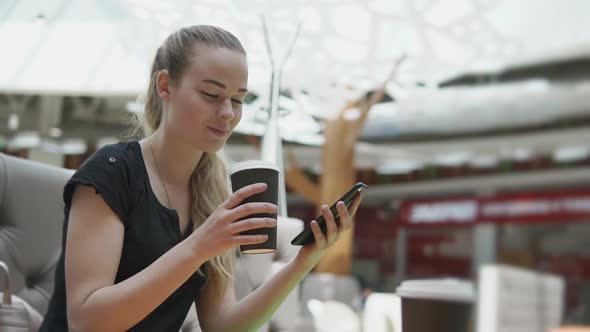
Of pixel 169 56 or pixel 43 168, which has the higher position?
pixel 169 56

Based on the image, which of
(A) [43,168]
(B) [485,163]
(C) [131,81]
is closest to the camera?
(A) [43,168]

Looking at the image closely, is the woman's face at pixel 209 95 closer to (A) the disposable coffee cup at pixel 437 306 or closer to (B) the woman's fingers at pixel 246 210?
(B) the woman's fingers at pixel 246 210

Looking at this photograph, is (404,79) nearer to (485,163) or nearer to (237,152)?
(237,152)

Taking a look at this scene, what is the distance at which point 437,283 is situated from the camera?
0.60 meters

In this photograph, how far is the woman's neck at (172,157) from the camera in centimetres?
83

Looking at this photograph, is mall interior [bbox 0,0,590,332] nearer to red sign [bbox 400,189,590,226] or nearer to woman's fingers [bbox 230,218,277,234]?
red sign [bbox 400,189,590,226]

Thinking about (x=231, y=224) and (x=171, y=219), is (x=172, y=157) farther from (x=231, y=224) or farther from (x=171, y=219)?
(x=231, y=224)

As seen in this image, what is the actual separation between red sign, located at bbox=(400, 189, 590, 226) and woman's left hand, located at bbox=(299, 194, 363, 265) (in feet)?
8.51

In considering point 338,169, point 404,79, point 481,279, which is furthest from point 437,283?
point 338,169

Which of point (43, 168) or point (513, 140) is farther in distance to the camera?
point (513, 140)

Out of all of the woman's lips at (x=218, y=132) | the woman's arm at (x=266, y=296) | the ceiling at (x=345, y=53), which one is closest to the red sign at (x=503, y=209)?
the ceiling at (x=345, y=53)

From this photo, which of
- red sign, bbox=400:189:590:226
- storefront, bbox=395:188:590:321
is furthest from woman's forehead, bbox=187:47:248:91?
red sign, bbox=400:189:590:226

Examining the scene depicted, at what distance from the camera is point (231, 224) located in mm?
665

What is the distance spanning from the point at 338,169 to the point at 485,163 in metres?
1.54
